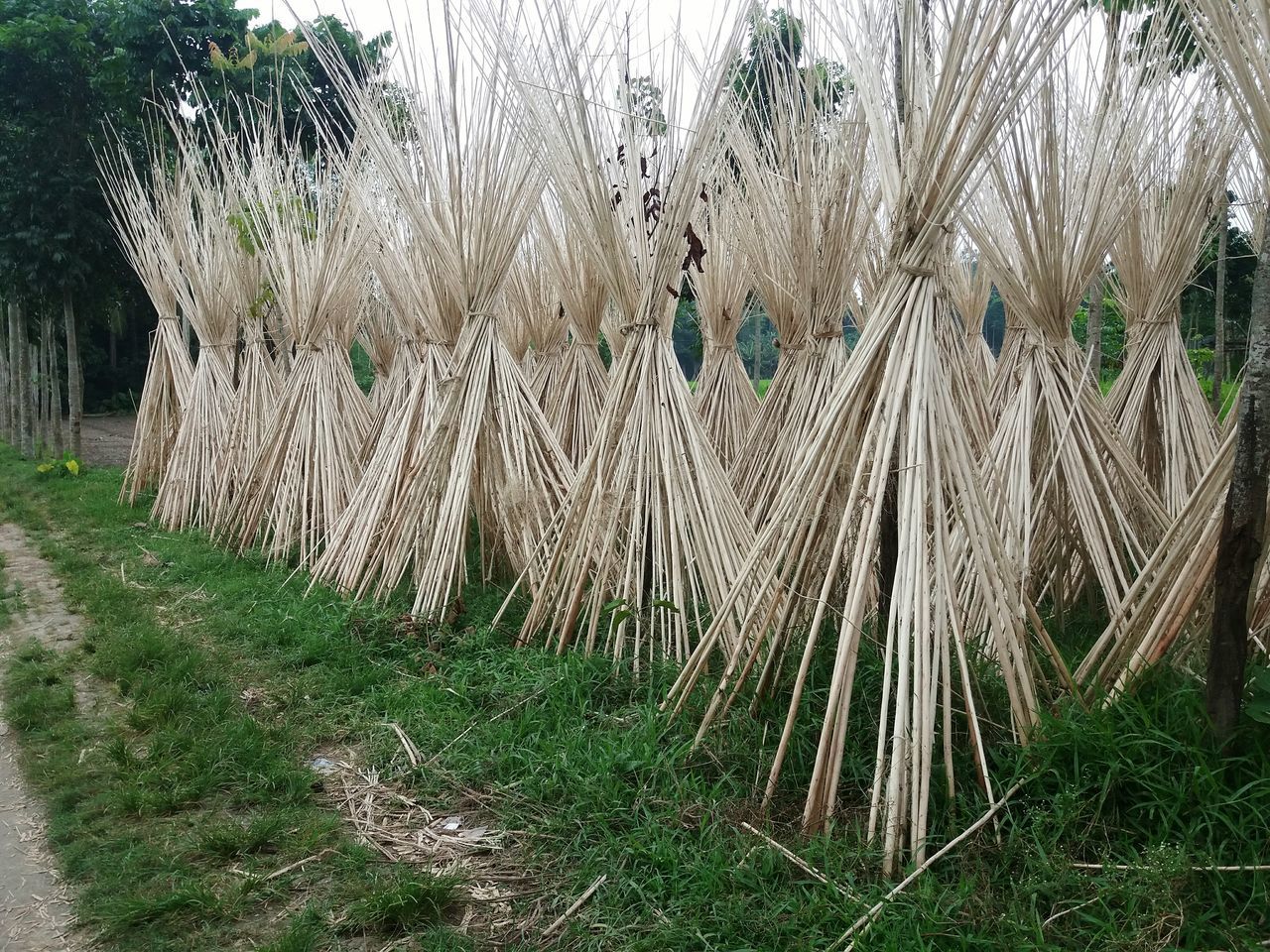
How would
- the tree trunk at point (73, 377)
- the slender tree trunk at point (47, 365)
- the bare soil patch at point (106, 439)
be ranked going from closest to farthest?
1. the tree trunk at point (73, 377)
2. the slender tree trunk at point (47, 365)
3. the bare soil patch at point (106, 439)

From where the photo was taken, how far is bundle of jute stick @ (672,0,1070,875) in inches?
68.8

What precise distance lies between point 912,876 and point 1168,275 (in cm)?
276

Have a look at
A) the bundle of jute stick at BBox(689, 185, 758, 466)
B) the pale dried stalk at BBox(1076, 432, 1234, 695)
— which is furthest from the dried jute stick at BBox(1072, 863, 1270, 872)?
the bundle of jute stick at BBox(689, 185, 758, 466)

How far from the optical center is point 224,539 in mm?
5320

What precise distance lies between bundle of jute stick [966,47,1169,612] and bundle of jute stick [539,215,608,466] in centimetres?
187

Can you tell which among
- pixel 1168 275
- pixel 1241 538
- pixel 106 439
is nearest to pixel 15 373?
pixel 106 439

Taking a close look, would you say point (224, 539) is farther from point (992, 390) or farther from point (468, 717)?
point (992, 390)

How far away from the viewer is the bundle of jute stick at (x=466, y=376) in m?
3.33

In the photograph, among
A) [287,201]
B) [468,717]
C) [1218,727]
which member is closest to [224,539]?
[287,201]

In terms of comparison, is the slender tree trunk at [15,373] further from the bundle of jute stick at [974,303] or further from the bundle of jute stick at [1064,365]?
the bundle of jute stick at [1064,365]

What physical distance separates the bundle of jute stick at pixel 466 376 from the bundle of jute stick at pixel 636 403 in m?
0.39

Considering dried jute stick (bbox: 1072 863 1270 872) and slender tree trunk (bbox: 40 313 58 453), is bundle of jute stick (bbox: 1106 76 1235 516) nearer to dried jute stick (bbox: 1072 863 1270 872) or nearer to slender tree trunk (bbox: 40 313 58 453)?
dried jute stick (bbox: 1072 863 1270 872)

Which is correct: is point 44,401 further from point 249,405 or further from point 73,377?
point 249,405

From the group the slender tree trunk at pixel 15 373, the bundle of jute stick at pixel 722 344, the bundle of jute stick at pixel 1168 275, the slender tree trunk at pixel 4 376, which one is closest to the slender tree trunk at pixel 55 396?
the slender tree trunk at pixel 15 373
